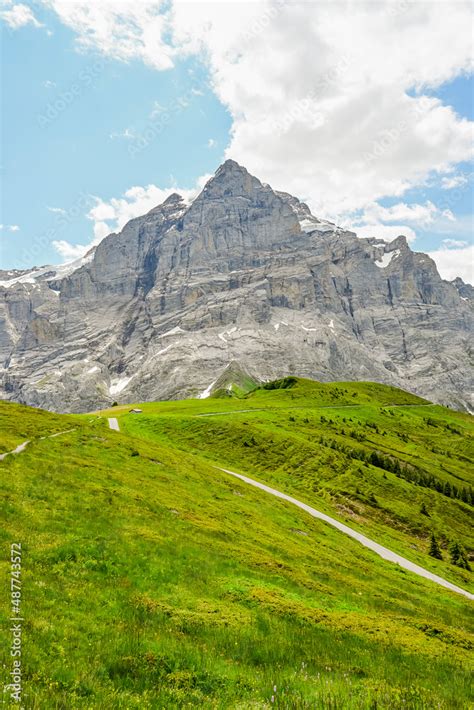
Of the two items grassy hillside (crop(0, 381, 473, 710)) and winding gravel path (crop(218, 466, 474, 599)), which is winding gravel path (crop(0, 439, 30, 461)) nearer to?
grassy hillside (crop(0, 381, 473, 710))

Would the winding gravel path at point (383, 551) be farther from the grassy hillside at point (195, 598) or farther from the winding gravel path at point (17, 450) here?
the winding gravel path at point (17, 450)

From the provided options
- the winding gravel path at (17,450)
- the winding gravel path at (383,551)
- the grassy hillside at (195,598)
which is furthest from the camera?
the winding gravel path at (383,551)

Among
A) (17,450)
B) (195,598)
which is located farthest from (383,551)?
(17,450)

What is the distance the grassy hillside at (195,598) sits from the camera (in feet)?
35.4

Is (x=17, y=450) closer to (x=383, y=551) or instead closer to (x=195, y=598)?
(x=195, y=598)

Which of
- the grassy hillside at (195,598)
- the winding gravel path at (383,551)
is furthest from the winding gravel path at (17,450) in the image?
the winding gravel path at (383,551)

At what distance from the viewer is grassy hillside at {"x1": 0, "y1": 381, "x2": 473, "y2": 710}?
10.8 meters

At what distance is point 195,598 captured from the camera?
57.2 ft

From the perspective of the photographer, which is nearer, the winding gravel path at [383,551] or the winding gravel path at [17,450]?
the winding gravel path at [17,450]

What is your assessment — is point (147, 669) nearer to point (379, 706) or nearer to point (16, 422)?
point (379, 706)

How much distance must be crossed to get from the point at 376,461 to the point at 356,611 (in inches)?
3089

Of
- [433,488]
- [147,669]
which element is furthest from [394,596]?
[433,488]

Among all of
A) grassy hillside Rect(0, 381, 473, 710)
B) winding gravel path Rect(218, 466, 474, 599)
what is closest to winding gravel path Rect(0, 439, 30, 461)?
grassy hillside Rect(0, 381, 473, 710)

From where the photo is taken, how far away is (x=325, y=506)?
6341 centimetres
